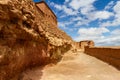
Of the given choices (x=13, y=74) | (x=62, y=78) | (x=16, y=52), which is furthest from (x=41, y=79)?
(x=16, y=52)

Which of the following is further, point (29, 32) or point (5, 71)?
point (29, 32)

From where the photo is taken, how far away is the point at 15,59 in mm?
5027

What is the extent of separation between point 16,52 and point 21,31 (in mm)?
805

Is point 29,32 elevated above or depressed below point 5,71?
above

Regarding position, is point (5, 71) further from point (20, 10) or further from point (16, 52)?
point (20, 10)

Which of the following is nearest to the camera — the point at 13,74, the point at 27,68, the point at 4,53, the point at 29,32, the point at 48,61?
the point at 4,53

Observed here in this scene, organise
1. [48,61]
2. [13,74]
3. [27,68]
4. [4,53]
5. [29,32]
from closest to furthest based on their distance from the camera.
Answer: [4,53]
[13,74]
[29,32]
[27,68]
[48,61]

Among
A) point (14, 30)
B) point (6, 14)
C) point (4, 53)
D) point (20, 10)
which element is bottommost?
point (4, 53)

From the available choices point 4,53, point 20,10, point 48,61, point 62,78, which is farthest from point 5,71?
point 48,61

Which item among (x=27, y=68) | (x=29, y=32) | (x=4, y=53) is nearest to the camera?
(x=4, y=53)

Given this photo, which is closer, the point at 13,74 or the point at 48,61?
the point at 13,74

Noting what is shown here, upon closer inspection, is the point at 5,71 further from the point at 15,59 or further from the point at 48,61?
the point at 48,61

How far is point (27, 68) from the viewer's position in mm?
6637

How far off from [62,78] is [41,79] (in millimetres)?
905
